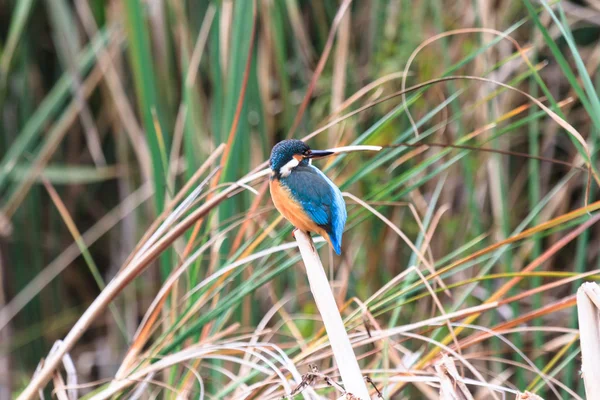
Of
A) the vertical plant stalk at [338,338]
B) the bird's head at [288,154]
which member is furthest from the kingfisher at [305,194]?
the vertical plant stalk at [338,338]

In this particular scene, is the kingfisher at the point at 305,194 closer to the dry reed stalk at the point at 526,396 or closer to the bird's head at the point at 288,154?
the bird's head at the point at 288,154

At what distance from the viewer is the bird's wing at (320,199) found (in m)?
1.17

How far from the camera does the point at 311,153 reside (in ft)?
3.91

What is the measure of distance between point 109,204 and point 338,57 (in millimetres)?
1053

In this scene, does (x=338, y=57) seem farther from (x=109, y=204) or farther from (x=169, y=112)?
(x=109, y=204)

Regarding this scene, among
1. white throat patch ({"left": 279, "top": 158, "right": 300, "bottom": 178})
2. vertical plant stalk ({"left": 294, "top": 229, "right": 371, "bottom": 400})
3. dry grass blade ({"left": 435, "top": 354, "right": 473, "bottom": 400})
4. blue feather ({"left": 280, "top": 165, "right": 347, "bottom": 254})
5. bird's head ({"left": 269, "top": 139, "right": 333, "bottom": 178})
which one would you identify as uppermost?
bird's head ({"left": 269, "top": 139, "right": 333, "bottom": 178})

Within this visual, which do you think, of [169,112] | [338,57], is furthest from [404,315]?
[169,112]

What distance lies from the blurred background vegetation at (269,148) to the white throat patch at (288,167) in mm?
229

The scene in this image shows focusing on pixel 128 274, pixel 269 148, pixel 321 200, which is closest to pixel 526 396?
pixel 321 200

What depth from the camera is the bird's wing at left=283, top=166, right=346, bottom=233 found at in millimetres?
1165

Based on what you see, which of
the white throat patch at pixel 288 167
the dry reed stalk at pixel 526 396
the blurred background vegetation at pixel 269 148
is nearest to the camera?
the dry reed stalk at pixel 526 396

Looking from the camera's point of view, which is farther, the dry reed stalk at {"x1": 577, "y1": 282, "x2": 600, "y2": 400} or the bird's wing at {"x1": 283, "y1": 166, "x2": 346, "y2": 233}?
the bird's wing at {"x1": 283, "y1": 166, "x2": 346, "y2": 233}

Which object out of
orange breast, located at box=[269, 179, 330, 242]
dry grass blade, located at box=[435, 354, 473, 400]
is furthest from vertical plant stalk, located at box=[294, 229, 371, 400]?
orange breast, located at box=[269, 179, 330, 242]

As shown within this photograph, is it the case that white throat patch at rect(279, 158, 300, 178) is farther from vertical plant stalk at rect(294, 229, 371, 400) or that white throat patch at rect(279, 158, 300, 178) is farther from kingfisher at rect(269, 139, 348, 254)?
vertical plant stalk at rect(294, 229, 371, 400)
